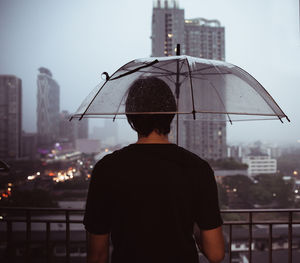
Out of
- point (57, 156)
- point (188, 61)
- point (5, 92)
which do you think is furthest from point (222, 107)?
point (57, 156)

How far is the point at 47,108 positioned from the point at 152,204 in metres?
19.2

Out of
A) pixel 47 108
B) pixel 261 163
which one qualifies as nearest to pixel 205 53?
pixel 261 163

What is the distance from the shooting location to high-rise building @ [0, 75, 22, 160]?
981cm

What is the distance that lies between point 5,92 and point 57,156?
15.7 feet

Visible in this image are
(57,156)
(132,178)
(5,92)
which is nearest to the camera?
(132,178)

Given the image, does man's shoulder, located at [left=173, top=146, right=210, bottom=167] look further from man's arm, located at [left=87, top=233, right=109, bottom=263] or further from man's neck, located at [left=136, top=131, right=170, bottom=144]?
man's arm, located at [left=87, top=233, right=109, bottom=263]

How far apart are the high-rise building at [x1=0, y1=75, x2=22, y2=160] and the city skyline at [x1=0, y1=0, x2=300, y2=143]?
72 centimetres

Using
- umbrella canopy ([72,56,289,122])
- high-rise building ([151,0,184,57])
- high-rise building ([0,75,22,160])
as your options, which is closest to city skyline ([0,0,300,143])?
umbrella canopy ([72,56,289,122])

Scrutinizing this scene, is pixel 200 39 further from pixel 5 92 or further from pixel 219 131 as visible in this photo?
pixel 5 92

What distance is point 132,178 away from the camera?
34.2 inches

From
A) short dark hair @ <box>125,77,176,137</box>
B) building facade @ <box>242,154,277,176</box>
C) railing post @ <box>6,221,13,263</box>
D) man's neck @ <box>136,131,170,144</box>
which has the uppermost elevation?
short dark hair @ <box>125,77,176,137</box>

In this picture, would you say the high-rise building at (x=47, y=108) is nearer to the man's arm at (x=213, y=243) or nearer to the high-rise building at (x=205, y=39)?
the high-rise building at (x=205, y=39)

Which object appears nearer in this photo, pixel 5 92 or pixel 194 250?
pixel 194 250

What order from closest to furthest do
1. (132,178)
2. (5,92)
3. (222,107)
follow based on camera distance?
1. (132,178)
2. (222,107)
3. (5,92)
